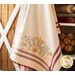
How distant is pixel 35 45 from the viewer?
93 centimetres

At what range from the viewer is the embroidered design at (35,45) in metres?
0.91

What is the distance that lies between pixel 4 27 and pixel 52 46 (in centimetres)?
70

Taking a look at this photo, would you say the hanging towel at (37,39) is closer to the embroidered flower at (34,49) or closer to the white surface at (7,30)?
the embroidered flower at (34,49)

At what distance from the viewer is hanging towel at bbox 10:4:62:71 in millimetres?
897

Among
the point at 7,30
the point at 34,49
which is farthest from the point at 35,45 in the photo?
the point at 7,30

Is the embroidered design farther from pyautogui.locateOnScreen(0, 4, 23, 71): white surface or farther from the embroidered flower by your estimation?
pyautogui.locateOnScreen(0, 4, 23, 71): white surface

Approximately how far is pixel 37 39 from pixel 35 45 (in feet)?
0.14

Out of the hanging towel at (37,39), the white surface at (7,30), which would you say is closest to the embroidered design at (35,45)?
the hanging towel at (37,39)

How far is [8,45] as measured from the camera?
142 cm

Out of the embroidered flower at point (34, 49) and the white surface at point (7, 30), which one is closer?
the embroidered flower at point (34, 49)

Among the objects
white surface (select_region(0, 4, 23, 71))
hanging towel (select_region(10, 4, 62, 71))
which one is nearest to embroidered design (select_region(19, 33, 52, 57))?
hanging towel (select_region(10, 4, 62, 71))

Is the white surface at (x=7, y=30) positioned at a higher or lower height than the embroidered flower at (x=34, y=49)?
higher

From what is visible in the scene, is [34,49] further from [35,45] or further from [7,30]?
[7,30]

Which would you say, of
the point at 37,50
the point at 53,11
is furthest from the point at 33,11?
the point at 37,50
